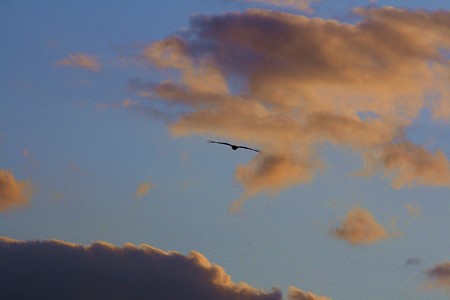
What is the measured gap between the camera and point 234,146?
564 feet
